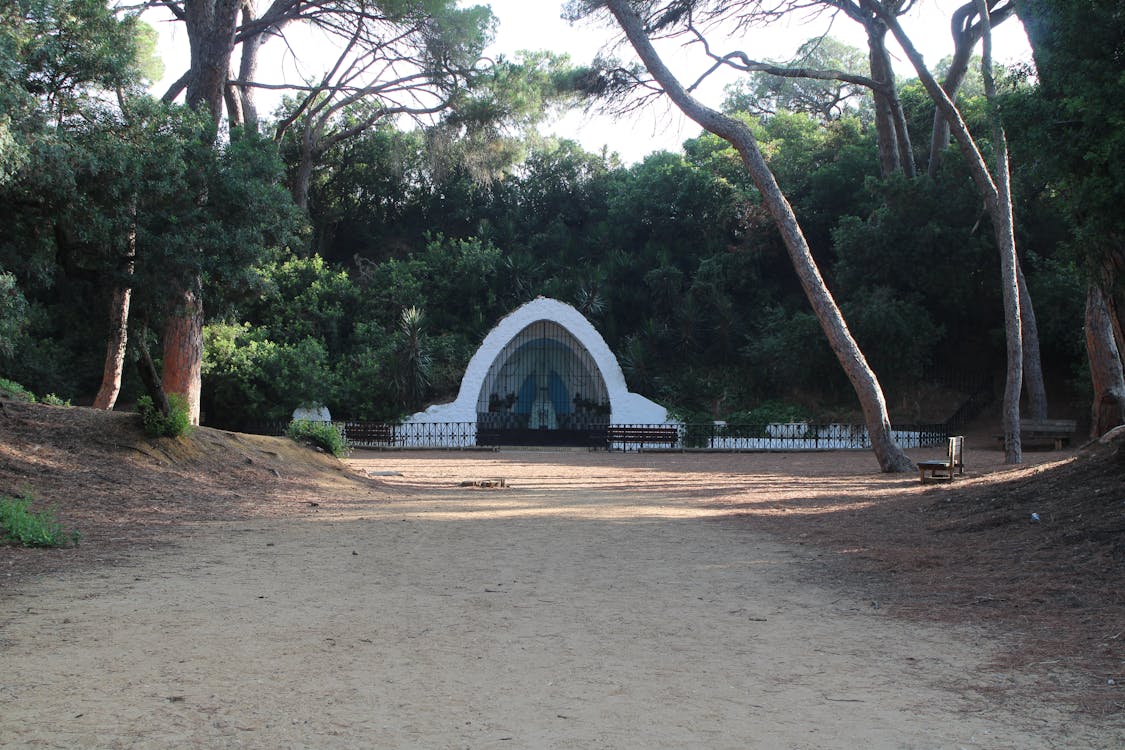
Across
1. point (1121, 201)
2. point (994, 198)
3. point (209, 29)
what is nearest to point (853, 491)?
point (1121, 201)

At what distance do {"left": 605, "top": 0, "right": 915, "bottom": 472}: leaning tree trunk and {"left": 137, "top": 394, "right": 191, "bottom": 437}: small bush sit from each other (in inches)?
430

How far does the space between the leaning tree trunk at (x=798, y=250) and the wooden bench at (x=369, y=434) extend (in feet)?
44.9

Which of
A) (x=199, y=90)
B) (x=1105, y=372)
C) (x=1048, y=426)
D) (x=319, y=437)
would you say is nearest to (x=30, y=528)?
(x=319, y=437)

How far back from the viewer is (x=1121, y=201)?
8312mm

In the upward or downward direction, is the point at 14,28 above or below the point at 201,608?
above

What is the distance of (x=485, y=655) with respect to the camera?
16.6ft

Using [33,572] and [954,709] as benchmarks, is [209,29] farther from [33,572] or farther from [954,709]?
[954,709]

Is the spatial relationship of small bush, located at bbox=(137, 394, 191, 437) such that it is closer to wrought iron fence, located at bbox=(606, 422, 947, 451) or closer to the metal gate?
the metal gate

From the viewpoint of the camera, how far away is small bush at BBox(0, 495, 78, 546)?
801cm

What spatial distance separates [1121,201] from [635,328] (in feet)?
83.8

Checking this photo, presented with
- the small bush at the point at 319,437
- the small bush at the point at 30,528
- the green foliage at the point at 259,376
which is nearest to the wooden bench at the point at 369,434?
the green foliage at the point at 259,376

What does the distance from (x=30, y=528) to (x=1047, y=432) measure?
903 inches

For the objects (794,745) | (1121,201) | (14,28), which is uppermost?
(14,28)

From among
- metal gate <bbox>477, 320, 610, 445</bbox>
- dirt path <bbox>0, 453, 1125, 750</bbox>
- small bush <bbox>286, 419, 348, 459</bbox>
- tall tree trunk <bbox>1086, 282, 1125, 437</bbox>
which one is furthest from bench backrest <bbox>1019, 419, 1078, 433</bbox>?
dirt path <bbox>0, 453, 1125, 750</bbox>
